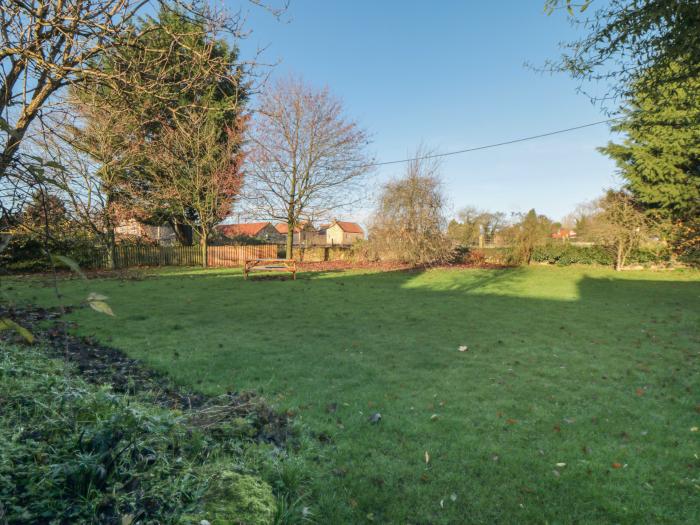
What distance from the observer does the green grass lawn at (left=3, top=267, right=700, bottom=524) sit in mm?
2410

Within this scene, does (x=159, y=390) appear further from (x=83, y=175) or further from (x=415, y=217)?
(x=415, y=217)

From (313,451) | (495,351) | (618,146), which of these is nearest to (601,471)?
(313,451)

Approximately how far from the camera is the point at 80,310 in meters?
7.55

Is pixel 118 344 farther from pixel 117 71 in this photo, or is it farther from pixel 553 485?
pixel 553 485

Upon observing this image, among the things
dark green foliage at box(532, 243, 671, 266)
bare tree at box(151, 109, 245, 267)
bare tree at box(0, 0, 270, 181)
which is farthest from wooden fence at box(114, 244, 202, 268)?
dark green foliage at box(532, 243, 671, 266)

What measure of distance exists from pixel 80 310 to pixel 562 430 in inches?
329

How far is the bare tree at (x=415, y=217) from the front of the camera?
63.8 ft

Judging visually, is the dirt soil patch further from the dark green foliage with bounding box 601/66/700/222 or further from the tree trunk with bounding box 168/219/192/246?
the dark green foliage with bounding box 601/66/700/222

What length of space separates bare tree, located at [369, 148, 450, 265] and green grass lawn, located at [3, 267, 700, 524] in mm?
10054

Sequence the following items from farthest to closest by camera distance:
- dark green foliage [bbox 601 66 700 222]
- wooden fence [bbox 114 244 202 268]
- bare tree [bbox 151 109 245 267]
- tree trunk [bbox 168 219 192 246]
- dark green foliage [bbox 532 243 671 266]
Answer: tree trunk [bbox 168 219 192 246] < wooden fence [bbox 114 244 202 268] < dark green foliage [bbox 532 243 671 266] < bare tree [bbox 151 109 245 267] < dark green foliage [bbox 601 66 700 222]

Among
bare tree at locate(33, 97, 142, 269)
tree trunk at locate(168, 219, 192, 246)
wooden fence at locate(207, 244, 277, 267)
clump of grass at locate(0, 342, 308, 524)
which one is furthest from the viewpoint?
tree trunk at locate(168, 219, 192, 246)

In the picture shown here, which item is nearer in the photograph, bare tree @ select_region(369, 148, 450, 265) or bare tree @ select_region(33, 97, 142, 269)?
bare tree @ select_region(33, 97, 142, 269)

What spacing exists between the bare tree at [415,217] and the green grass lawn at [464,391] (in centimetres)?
1005

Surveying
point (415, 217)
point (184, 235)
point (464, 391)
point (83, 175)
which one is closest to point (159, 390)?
point (83, 175)
